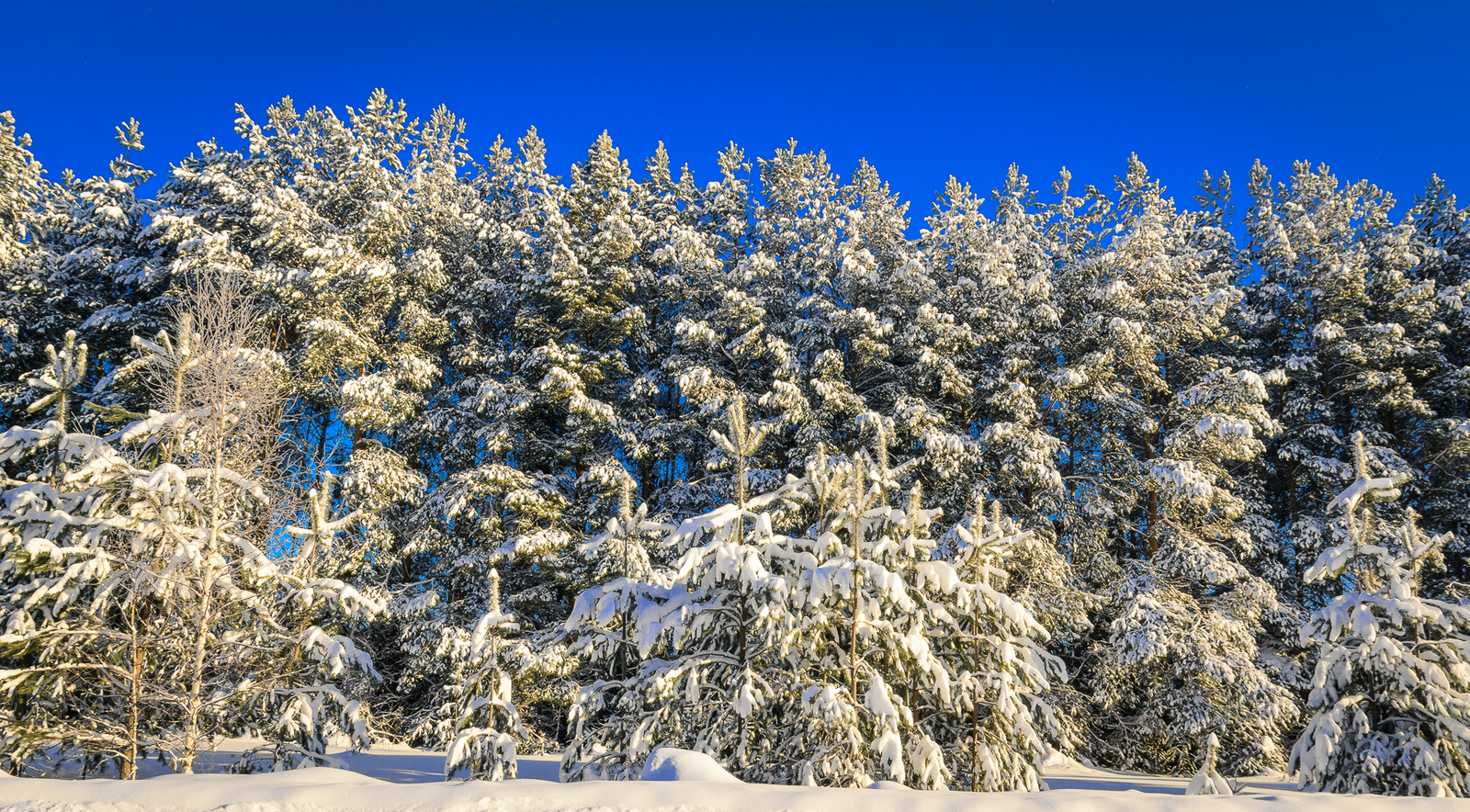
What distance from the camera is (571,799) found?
4945 mm

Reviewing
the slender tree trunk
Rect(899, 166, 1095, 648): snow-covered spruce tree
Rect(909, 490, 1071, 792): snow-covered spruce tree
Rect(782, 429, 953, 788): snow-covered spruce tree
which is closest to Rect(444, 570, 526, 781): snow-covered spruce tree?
the slender tree trunk

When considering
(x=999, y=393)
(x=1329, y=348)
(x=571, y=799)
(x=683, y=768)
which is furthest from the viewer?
(x=1329, y=348)

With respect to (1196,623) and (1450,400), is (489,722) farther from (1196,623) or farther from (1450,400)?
(1450,400)

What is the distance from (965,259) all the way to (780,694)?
1483 centimetres

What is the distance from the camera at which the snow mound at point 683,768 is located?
5.71 m

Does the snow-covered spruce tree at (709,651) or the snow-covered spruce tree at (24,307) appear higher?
the snow-covered spruce tree at (24,307)

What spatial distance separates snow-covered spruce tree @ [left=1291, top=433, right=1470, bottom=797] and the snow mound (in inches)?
260

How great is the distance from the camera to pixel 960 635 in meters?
8.98

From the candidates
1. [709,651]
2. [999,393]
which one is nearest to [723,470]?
[999,393]

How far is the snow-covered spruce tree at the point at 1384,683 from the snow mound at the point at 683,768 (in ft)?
21.6

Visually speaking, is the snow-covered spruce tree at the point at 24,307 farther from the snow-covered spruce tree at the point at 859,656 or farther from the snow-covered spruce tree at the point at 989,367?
the snow-covered spruce tree at the point at 989,367

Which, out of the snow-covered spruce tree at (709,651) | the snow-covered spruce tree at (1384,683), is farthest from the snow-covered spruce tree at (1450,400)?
the snow-covered spruce tree at (709,651)

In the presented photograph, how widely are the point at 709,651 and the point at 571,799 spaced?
12.6 feet

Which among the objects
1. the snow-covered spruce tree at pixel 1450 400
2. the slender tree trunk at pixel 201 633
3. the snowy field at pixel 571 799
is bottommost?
the snowy field at pixel 571 799
